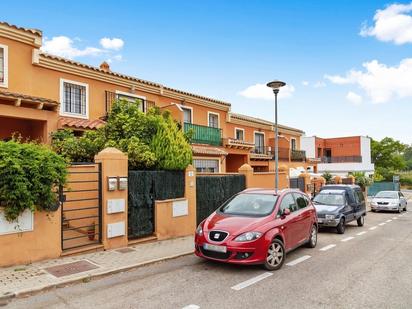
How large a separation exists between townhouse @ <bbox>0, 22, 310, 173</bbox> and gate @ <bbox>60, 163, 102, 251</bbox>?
12.9 feet

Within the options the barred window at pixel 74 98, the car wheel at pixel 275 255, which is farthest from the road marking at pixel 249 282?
the barred window at pixel 74 98

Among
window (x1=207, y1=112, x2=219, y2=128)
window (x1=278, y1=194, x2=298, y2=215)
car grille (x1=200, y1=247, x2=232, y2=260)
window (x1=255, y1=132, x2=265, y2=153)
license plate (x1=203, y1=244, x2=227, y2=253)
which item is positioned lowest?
car grille (x1=200, y1=247, x2=232, y2=260)

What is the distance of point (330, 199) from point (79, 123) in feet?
35.1

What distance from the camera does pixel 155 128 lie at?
35.0 feet

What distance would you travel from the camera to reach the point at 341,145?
5050 centimetres

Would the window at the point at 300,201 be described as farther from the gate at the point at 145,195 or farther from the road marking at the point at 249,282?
the gate at the point at 145,195

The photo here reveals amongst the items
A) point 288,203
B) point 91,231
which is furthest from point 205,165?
point 288,203

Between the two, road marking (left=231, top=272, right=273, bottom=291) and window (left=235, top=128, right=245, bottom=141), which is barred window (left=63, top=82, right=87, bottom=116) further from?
window (left=235, top=128, right=245, bottom=141)

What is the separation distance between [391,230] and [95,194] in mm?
11646

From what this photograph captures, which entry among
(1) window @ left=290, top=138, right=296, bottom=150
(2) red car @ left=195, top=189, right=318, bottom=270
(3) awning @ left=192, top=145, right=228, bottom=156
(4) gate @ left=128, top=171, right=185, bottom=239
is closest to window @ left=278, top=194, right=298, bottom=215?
(2) red car @ left=195, top=189, right=318, bottom=270

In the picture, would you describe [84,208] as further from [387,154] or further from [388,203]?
[387,154]

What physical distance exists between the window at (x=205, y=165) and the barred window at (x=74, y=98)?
249 inches

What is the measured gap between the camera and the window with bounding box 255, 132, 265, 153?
28561 mm

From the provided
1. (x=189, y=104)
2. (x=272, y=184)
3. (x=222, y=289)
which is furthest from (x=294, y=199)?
(x=189, y=104)
